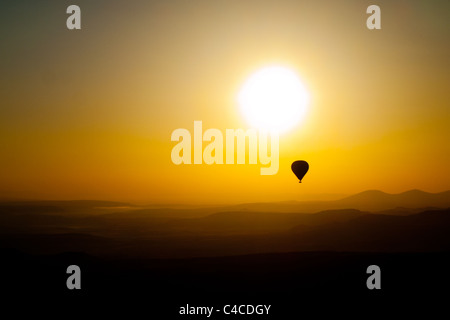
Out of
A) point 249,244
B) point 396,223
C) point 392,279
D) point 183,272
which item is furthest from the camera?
point 396,223

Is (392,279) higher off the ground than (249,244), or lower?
lower
